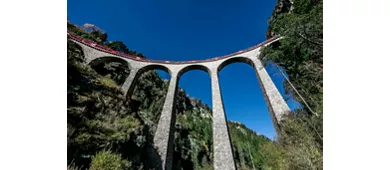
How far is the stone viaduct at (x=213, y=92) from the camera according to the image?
12359mm

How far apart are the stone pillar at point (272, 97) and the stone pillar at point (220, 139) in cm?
358

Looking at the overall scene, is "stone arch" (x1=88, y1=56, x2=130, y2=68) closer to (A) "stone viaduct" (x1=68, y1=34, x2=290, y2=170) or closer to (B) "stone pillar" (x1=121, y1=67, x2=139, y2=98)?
(A) "stone viaduct" (x1=68, y1=34, x2=290, y2=170)

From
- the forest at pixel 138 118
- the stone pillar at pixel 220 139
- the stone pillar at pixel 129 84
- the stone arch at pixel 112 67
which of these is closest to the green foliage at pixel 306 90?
the forest at pixel 138 118

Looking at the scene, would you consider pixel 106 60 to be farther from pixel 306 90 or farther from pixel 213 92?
pixel 306 90

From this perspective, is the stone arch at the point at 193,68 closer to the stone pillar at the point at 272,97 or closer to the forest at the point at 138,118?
the stone pillar at the point at 272,97

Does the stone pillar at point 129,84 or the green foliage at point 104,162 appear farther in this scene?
the stone pillar at point 129,84

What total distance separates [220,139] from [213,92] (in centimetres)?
466

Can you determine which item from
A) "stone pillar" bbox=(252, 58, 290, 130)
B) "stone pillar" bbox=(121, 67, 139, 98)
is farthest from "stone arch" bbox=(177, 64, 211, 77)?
"stone pillar" bbox=(252, 58, 290, 130)

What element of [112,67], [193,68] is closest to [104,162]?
[193,68]

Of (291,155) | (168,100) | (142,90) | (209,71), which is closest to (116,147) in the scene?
(291,155)
